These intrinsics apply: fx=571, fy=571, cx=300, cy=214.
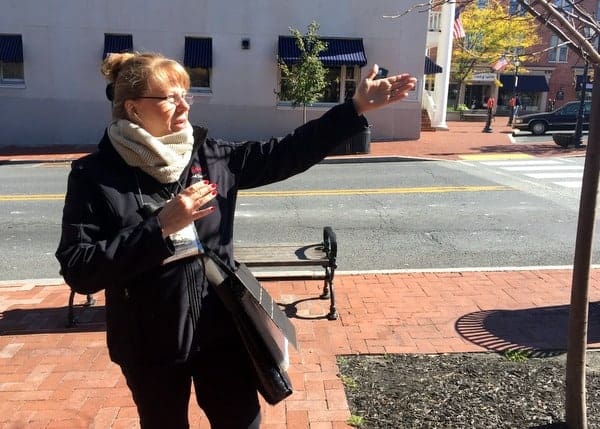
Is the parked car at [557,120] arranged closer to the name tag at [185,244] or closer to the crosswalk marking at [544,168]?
the crosswalk marking at [544,168]

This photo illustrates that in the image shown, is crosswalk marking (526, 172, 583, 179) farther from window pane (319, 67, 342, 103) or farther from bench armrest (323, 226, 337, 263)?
bench armrest (323, 226, 337, 263)

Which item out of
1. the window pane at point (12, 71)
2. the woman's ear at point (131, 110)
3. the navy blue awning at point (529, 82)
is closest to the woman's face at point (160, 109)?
the woman's ear at point (131, 110)

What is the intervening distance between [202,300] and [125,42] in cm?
1851

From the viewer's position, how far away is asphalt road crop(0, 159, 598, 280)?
21.8ft

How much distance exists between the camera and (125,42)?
18.7 meters

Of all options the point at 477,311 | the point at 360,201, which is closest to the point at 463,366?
the point at 477,311

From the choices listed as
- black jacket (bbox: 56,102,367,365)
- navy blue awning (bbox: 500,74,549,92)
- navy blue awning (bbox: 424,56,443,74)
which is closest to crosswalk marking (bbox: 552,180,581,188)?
black jacket (bbox: 56,102,367,365)

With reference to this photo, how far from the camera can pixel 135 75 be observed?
1895 millimetres

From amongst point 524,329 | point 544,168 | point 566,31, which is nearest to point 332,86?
point 544,168

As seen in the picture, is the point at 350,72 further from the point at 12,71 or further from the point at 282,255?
the point at 282,255

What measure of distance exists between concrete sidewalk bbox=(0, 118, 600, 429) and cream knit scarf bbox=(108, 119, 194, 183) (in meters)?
1.74

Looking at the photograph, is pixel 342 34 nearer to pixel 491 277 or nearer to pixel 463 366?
pixel 491 277

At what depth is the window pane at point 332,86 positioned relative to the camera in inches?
776

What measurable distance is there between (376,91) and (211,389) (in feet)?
4.10
